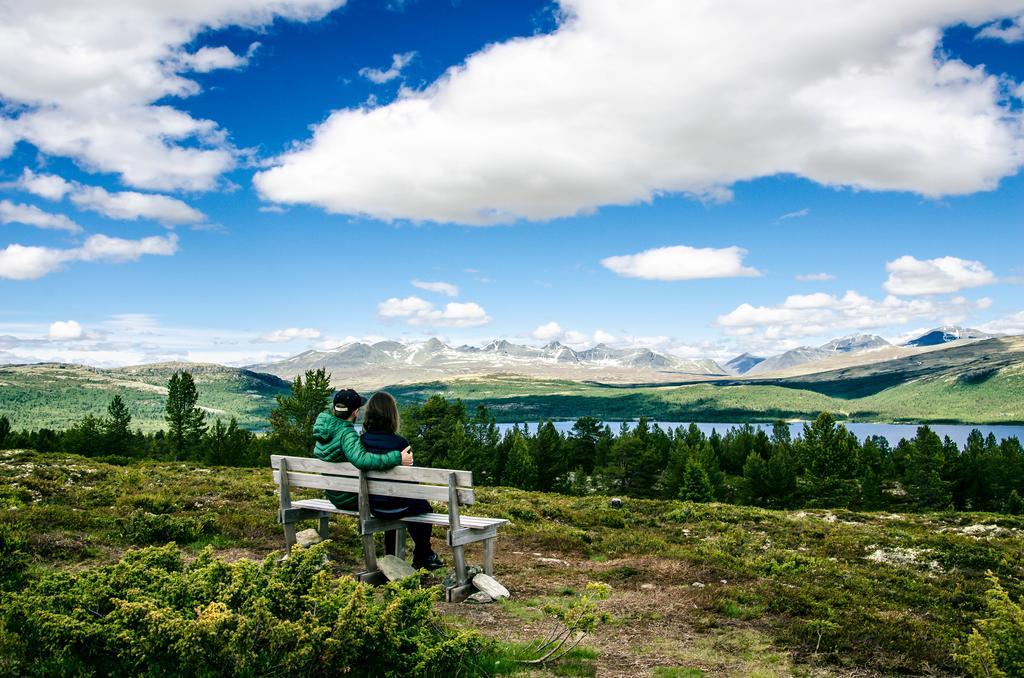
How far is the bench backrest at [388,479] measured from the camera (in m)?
9.32

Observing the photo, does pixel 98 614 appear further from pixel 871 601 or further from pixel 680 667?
pixel 871 601

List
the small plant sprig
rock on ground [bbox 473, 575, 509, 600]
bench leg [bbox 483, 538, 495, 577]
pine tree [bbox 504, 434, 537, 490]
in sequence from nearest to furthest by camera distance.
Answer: the small plant sprig, rock on ground [bbox 473, 575, 509, 600], bench leg [bbox 483, 538, 495, 577], pine tree [bbox 504, 434, 537, 490]

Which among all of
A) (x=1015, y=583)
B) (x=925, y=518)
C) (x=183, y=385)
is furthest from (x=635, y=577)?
(x=183, y=385)

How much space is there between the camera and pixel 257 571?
21.3 ft

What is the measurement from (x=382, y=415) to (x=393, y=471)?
0.96 meters

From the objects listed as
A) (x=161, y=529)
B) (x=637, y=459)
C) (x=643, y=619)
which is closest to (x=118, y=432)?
(x=637, y=459)

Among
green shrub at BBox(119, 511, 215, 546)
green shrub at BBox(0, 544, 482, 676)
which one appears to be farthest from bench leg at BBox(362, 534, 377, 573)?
green shrub at BBox(119, 511, 215, 546)

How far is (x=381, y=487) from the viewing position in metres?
9.91

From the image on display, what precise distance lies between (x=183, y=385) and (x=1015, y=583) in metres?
77.6

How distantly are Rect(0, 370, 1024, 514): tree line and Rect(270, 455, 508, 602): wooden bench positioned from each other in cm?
4233

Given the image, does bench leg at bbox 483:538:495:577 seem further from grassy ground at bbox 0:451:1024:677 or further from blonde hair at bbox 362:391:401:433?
blonde hair at bbox 362:391:401:433

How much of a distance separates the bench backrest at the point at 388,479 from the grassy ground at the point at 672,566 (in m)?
1.77

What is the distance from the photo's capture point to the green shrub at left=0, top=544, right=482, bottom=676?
5191mm

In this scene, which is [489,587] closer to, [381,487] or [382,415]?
[381,487]
